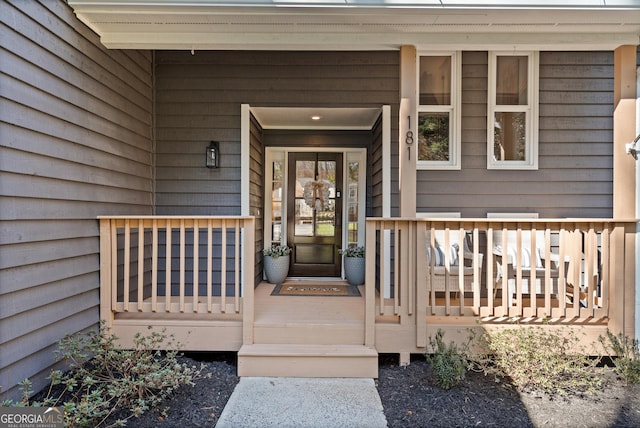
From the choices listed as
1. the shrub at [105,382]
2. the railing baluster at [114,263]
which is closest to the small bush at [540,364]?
the shrub at [105,382]

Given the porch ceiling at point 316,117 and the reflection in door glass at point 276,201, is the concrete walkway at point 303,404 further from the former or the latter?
the porch ceiling at point 316,117

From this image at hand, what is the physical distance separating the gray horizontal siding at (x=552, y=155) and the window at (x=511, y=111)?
0.10 metres

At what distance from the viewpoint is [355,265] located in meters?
4.61

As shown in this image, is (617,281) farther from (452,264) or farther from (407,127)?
(407,127)

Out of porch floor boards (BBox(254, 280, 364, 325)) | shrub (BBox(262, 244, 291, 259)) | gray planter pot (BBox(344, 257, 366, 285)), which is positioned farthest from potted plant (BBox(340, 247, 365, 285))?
shrub (BBox(262, 244, 291, 259))

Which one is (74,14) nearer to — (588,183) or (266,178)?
(266,178)

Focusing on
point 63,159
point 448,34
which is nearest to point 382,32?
point 448,34

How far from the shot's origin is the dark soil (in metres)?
2.24

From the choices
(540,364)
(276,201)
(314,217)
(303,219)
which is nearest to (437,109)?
(314,217)

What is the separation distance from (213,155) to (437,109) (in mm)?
2599

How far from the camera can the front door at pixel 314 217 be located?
5051 millimetres

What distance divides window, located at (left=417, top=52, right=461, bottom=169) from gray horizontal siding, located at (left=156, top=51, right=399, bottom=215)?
0.39m

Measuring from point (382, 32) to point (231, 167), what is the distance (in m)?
2.16

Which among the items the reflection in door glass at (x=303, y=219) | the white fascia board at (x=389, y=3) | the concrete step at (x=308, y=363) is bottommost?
the concrete step at (x=308, y=363)
